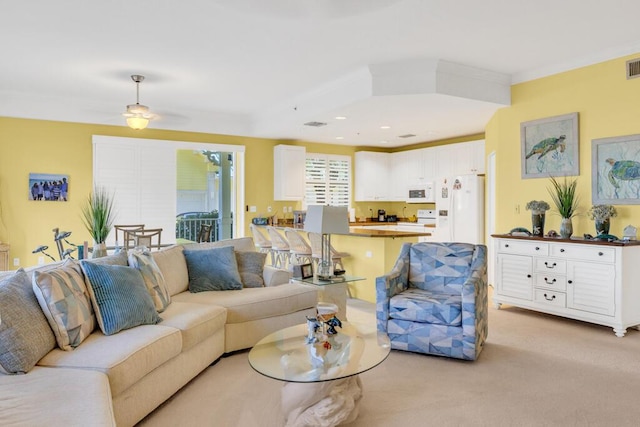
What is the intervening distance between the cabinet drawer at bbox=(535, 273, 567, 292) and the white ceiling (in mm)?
2207

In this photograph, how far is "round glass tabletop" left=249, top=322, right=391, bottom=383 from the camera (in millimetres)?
2164

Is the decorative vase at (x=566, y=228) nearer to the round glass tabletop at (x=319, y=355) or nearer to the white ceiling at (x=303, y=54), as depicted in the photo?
the white ceiling at (x=303, y=54)

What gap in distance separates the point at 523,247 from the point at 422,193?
3.96 metres

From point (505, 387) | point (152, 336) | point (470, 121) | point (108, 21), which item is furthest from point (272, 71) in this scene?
point (505, 387)

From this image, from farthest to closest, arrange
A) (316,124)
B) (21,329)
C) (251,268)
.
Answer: (316,124) → (251,268) → (21,329)

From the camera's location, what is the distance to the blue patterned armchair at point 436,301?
3307mm

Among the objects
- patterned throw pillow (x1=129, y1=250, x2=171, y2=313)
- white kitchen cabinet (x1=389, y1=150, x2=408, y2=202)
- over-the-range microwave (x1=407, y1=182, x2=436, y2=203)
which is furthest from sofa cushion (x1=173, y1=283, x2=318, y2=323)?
white kitchen cabinet (x1=389, y1=150, x2=408, y2=202)

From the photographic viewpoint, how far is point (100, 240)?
12.5 ft

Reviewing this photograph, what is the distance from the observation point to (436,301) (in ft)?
11.3

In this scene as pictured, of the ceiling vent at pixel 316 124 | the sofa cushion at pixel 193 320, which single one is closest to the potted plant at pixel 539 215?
the ceiling vent at pixel 316 124

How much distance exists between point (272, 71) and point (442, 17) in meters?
2.20

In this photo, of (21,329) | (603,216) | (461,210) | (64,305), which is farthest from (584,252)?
(21,329)

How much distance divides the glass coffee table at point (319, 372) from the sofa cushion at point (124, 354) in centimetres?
56

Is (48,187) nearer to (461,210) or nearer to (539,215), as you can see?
(461,210)
